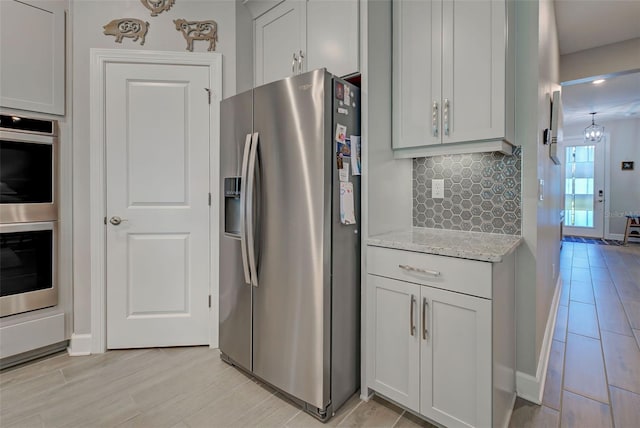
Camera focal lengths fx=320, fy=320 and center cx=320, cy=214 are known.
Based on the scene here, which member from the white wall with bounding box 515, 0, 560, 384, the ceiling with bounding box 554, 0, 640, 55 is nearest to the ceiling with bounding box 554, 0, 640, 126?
the ceiling with bounding box 554, 0, 640, 55

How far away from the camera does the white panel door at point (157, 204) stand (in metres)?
2.35

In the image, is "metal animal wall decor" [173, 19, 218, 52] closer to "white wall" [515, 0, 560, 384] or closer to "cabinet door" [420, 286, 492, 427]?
"white wall" [515, 0, 560, 384]

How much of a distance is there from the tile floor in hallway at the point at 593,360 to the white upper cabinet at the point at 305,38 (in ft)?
7.16

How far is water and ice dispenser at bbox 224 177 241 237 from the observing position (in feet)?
6.95

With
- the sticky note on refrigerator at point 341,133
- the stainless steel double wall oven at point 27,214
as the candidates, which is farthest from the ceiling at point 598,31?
the stainless steel double wall oven at point 27,214

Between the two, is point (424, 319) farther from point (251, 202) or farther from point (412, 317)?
point (251, 202)

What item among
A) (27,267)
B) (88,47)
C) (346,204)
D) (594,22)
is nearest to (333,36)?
(346,204)

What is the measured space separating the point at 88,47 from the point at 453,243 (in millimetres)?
2793

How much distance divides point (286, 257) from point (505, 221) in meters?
1.30

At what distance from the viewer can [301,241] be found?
170cm

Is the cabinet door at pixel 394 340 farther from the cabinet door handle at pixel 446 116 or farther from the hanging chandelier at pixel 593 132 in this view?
the hanging chandelier at pixel 593 132

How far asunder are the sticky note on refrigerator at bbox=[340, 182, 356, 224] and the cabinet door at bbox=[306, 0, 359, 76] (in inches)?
26.9

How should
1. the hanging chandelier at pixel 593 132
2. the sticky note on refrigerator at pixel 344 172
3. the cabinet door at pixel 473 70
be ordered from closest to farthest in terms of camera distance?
the cabinet door at pixel 473 70, the sticky note on refrigerator at pixel 344 172, the hanging chandelier at pixel 593 132

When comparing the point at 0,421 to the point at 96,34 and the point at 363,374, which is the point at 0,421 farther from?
the point at 96,34
